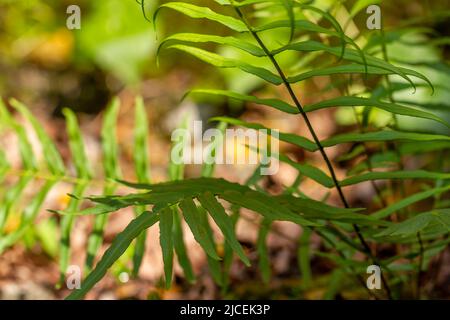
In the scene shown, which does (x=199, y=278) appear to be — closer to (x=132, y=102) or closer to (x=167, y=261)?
(x=167, y=261)

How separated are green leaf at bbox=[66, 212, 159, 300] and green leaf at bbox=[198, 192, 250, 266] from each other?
86 mm

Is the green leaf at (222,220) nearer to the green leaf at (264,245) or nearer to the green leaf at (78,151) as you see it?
the green leaf at (264,245)

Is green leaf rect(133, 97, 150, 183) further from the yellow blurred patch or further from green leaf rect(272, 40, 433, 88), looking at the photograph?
A: the yellow blurred patch

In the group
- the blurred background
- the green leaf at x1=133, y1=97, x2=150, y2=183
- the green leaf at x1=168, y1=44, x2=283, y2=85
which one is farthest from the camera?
the blurred background

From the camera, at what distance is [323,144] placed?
115 cm

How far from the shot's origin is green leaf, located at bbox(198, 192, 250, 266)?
94cm

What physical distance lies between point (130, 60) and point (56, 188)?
51cm

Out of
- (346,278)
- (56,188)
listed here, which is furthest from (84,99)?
(346,278)

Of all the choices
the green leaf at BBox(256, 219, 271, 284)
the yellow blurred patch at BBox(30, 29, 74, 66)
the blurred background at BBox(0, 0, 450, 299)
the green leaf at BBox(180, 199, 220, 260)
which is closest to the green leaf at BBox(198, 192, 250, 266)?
the green leaf at BBox(180, 199, 220, 260)

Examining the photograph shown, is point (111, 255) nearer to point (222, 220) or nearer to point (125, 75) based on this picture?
point (222, 220)

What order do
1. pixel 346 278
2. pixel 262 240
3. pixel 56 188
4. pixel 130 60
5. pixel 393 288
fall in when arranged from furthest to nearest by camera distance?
1. pixel 130 60
2. pixel 56 188
3. pixel 346 278
4. pixel 393 288
5. pixel 262 240

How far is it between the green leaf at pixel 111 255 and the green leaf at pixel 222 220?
0.09 m

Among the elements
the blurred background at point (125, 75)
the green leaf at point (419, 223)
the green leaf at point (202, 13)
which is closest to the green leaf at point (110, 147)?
the blurred background at point (125, 75)

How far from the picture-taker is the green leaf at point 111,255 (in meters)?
0.92
